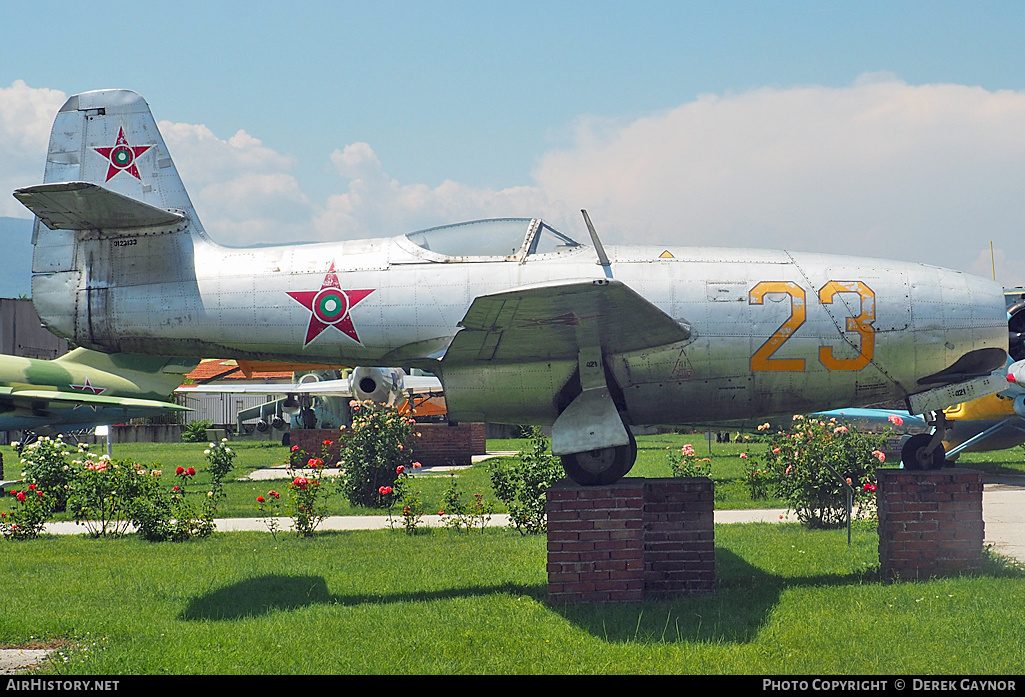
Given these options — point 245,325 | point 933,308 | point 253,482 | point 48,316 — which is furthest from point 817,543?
point 253,482

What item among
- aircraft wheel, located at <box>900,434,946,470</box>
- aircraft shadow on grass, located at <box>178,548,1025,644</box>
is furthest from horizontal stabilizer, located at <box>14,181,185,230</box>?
aircraft wheel, located at <box>900,434,946,470</box>

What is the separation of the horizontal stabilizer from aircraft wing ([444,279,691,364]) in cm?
298

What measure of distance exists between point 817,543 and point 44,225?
28.7 feet

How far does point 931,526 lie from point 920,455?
0.74m

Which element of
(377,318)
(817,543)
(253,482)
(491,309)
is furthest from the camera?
(253,482)

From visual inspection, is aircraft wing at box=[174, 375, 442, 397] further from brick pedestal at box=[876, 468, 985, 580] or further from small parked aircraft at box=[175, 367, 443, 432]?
brick pedestal at box=[876, 468, 985, 580]

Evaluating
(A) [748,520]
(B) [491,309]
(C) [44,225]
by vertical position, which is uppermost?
(C) [44,225]

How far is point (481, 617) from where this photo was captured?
21.9 feet

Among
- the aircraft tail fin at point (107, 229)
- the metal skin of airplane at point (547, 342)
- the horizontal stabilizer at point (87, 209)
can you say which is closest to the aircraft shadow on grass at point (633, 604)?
the metal skin of airplane at point (547, 342)

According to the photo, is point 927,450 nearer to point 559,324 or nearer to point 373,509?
point 559,324

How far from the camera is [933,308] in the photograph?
7406 millimetres

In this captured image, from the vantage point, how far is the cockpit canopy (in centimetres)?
745
